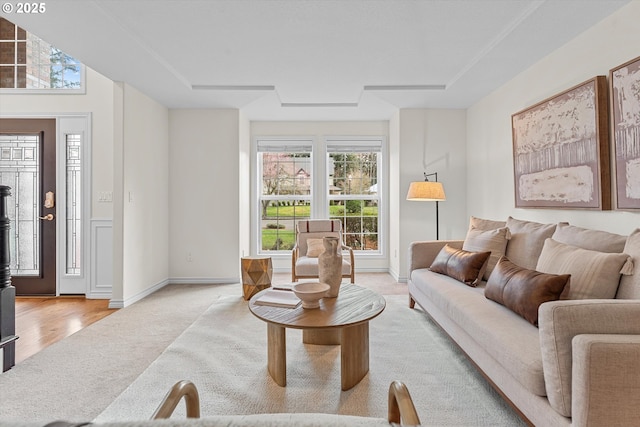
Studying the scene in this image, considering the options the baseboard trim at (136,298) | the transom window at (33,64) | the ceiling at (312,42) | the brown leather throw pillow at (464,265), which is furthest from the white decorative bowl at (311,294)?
the transom window at (33,64)

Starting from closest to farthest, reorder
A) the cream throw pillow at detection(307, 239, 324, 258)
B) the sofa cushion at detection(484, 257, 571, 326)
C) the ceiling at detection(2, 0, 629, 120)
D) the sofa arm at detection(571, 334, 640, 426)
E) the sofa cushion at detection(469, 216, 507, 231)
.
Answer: the sofa arm at detection(571, 334, 640, 426) → the sofa cushion at detection(484, 257, 571, 326) → the ceiling at detection(2, 0, 629, 120) → the sofa cushion at detection(469, 216, 507, 231) → the cream throw pillow at detection(307, 239, 324, 258)

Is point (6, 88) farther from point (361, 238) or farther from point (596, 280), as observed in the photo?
point (596, 280)

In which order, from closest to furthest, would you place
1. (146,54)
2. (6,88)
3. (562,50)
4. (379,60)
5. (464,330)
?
(464,330), (562,50), (146,54), (379,60), (6,88)

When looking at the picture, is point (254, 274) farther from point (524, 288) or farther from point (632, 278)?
point (632, 278)

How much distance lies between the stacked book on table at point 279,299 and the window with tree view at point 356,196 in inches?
124

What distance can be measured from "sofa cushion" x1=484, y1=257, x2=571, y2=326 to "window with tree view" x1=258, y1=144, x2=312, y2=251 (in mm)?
3708

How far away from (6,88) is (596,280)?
579 centimetres

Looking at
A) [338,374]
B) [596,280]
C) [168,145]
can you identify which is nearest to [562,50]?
[596,280]

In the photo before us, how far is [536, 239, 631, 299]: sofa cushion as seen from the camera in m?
1.68

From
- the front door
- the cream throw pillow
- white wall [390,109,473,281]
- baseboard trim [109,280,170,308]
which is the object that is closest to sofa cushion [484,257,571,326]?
the cream throw pillow

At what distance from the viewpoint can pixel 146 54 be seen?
3.05m

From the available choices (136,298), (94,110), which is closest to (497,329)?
(136,298)

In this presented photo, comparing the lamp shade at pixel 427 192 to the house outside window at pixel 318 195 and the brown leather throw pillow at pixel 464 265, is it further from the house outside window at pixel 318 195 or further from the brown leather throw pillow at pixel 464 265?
the house outside window at pixel 318 195

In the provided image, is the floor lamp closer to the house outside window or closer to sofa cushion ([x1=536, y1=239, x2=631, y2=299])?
the house outside window
